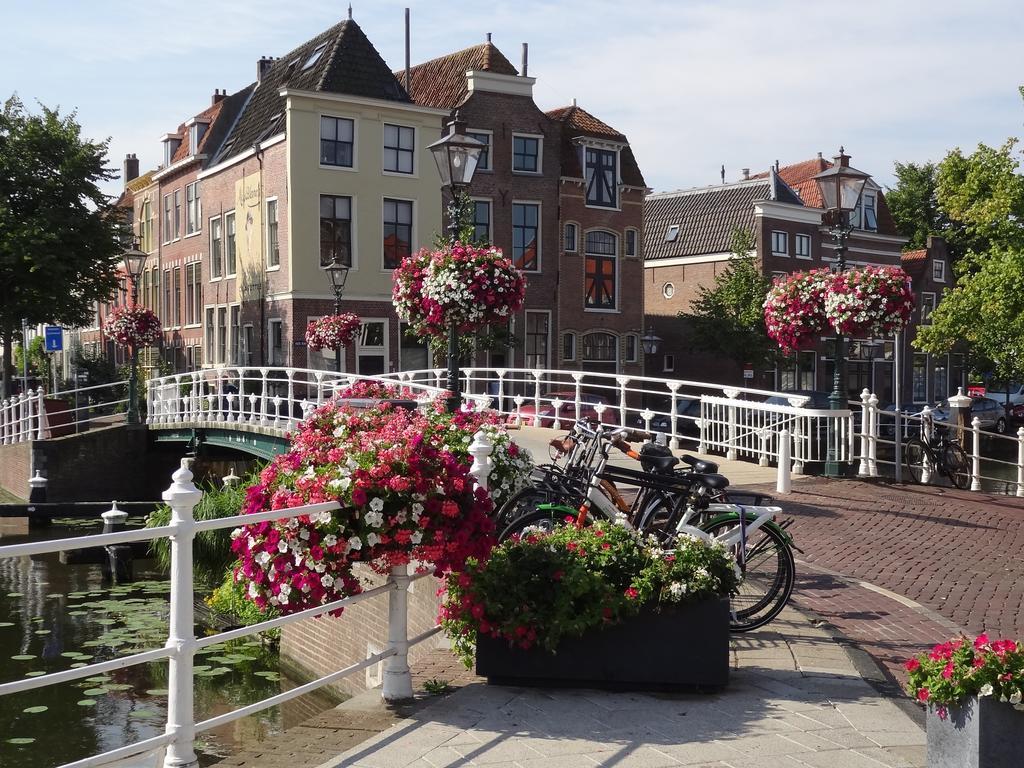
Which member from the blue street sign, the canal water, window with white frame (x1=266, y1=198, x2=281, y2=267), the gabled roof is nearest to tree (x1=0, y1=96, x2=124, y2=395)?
the blue street sign

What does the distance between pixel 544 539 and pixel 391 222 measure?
2799 centimetres

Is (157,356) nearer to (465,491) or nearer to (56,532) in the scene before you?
(56,532)

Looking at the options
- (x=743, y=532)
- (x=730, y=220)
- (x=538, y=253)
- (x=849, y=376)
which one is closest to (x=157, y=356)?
(x=538, y=253)

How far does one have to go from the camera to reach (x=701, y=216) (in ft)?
152

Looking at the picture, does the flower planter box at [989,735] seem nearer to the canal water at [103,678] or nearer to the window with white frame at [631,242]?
the canal water at [103,678]

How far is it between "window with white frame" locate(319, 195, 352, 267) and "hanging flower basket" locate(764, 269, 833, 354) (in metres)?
18.5

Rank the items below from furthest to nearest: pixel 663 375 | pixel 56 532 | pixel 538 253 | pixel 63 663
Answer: pixel 663 375, pixel 538 253, pixel 56 532, pixel 63 663

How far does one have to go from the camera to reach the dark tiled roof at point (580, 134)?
37.4 meters

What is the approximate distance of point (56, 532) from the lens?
793 inches

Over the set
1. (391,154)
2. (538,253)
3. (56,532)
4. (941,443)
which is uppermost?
(391,154)

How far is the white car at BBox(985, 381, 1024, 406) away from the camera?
49.7 meters

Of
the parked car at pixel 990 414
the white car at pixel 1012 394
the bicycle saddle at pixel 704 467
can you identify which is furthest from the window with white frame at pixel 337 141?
the white car at pixel 1012 394

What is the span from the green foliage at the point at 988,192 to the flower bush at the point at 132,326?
21733 mm

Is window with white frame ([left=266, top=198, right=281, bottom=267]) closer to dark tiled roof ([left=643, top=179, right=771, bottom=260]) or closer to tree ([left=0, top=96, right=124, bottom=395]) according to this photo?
tree ([left=0, top=96, right=124, bottom=395])
